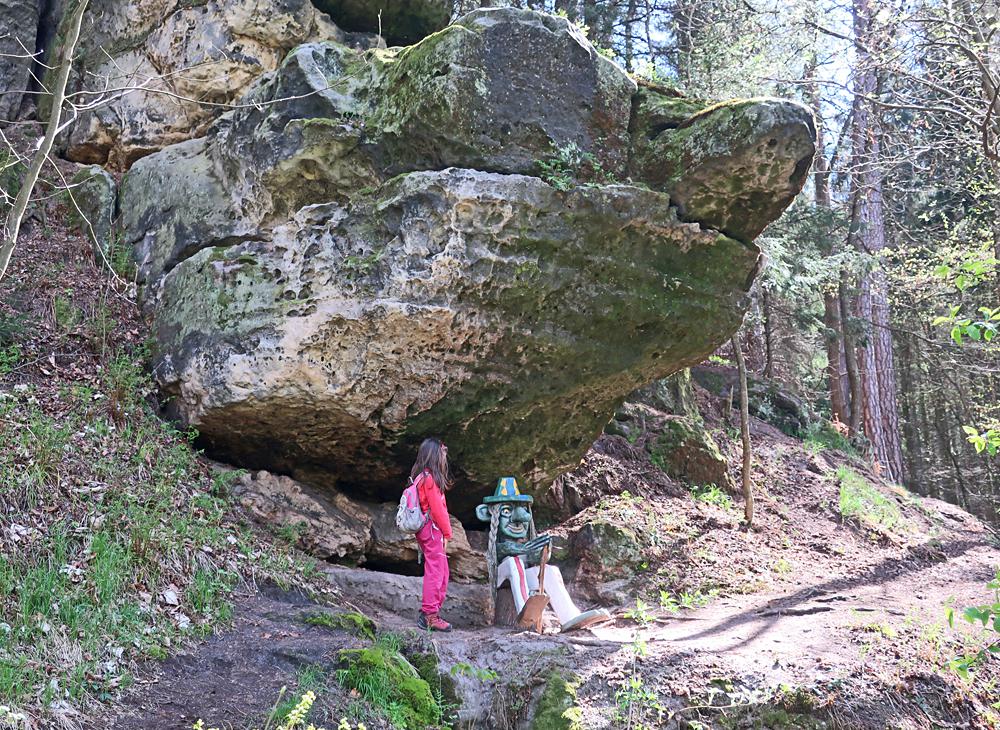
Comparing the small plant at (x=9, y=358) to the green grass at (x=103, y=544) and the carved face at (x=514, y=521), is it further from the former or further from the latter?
the carved face at (x=514, y=521)

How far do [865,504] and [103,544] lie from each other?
10448 mm

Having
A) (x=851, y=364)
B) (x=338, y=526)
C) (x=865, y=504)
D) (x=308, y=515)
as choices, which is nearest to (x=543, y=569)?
(x=338, y=526)

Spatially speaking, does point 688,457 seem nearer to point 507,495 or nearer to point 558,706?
point 507,495

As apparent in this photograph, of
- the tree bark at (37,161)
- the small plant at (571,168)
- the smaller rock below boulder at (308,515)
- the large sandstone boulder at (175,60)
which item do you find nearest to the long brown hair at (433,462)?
the smaller rock below boulder at (308,515)

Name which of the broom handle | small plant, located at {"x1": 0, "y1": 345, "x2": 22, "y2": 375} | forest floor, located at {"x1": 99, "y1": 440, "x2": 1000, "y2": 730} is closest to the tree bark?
forest floor, located at {"x1": 99, "y1": 440, "x2": 1000, "y2": 730}

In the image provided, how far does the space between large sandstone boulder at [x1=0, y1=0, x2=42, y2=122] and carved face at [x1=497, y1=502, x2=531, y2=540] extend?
29.2ft

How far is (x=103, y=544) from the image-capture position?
5410 mm

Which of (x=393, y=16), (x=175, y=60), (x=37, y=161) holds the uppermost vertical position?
(x=393, y=16)

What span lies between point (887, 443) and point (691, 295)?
10.3 meters

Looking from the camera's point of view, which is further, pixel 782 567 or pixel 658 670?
pixel 782 567

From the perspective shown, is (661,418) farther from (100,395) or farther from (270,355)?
(100,395)

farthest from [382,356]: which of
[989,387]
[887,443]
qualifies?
[989,387]

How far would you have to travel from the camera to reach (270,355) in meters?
7.16

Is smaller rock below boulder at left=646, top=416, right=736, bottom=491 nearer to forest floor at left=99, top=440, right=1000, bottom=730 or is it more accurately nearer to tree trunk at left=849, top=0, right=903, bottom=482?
forest floor at left=99, top=440, right=1000, bottom=730
